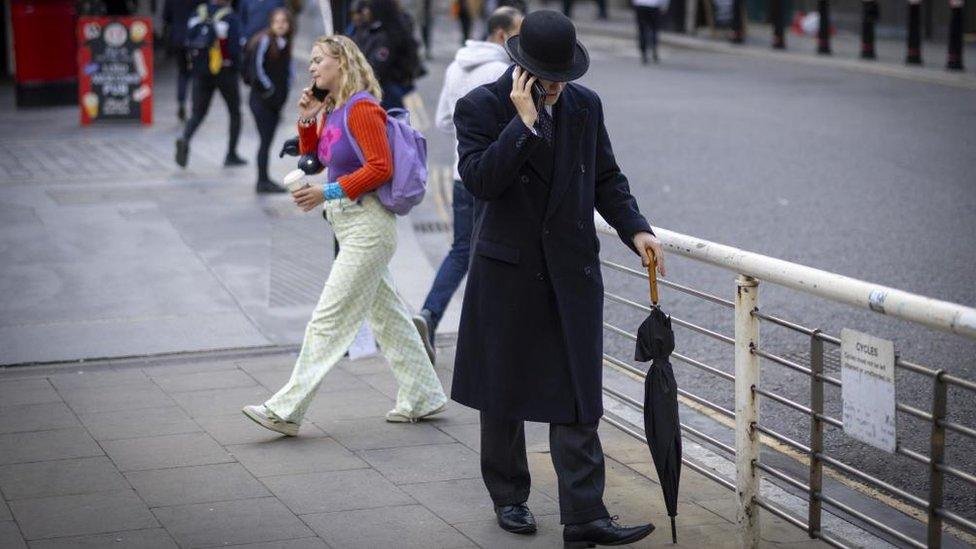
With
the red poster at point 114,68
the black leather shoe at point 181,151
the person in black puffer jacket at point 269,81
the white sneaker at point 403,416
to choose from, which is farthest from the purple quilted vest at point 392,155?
the red poster at point 114,68

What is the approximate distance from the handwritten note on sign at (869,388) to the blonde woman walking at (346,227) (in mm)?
2592

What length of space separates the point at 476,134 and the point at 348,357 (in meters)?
3.15

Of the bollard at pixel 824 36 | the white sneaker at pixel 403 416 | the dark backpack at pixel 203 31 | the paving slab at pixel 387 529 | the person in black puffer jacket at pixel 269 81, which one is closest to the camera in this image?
the paving slab at pixel 387 529

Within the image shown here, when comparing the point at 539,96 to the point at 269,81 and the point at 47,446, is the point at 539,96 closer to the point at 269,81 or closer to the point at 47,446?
the point at 47,446

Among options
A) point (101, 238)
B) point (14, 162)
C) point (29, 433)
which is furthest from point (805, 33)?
point (29, 433)

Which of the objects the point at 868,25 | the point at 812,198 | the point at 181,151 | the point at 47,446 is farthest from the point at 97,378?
the point at 868,25

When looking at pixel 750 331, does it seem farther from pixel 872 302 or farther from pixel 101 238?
pixel 101 238

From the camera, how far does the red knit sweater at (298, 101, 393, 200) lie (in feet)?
20.0

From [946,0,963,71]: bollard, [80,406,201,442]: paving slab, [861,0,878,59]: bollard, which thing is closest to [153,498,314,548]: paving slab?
[80,406,201,442]: paving slab

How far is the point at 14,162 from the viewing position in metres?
13.6

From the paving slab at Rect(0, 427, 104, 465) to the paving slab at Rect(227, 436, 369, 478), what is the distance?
62 cm

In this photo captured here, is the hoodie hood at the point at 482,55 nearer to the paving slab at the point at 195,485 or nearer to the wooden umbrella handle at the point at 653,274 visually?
the paving slab at the point at 195,485

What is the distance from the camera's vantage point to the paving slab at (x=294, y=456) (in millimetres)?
5758

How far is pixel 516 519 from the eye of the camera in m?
5.04
